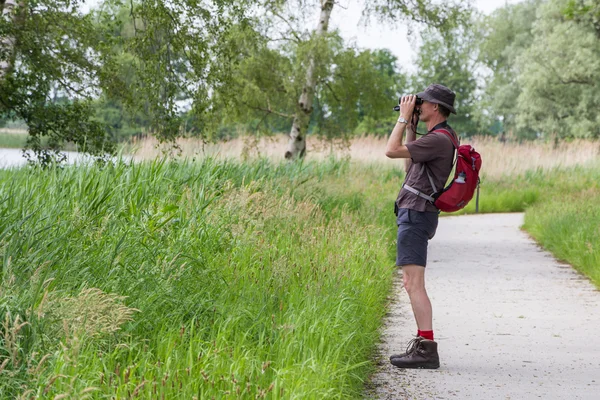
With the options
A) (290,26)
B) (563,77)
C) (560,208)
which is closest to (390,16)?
(290,26)

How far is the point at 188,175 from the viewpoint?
9898 millimetres

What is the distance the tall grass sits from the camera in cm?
374

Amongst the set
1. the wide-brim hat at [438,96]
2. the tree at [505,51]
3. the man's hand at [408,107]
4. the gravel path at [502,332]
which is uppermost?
the tree at [505,51]

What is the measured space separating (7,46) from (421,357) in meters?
7.85

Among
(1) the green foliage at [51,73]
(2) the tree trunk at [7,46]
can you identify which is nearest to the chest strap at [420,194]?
(1) the green foliage at [51,73]

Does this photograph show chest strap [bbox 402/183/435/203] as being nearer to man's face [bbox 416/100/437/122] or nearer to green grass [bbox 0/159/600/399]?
man's face [bbox 416/100/437/122]

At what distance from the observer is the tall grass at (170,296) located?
147 inches

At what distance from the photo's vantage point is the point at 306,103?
68.2 feet

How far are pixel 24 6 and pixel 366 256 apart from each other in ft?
20.4

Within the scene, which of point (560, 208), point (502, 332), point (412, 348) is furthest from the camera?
point (560, 208)

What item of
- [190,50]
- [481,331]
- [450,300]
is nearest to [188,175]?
[190,50]

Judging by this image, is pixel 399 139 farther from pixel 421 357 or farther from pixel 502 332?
pixel 502 332

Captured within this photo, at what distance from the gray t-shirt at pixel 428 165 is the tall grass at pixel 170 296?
33.8 inches

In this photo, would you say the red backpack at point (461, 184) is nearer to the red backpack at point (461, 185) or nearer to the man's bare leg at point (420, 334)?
the red backpack at point (461, 185)
